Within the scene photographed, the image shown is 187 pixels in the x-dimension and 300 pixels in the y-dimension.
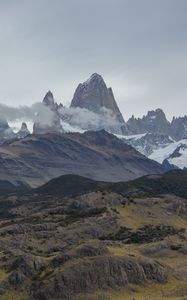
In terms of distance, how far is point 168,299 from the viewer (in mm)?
196125

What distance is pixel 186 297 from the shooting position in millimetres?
197250

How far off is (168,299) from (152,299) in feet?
17.0

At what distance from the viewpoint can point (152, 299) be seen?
199 metres

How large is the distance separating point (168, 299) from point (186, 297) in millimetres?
5277

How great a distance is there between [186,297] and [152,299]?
957cm
